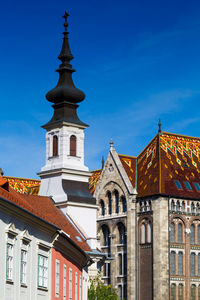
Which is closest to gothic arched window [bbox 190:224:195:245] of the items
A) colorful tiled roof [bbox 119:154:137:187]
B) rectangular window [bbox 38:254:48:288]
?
colorful tiled roof [bbox 119:154:137:187]

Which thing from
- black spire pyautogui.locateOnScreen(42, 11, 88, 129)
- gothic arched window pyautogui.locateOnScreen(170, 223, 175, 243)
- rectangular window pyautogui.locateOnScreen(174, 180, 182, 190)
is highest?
black spire pyautogui.locateOnScreen(42, 11, 88, 129)

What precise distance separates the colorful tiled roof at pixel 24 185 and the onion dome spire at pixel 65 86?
3045 cm

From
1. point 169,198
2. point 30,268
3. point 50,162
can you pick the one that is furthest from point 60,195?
point 30,268

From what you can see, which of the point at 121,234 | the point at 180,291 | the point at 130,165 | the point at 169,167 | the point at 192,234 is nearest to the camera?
the point at 180,291

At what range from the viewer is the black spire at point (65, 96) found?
82.6 m

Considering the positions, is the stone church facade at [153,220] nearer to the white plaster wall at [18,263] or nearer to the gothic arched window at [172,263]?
the gothic arched window at [172,263]

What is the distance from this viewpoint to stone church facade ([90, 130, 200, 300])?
8906 centimetres

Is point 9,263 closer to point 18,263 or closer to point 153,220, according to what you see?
point 18,263

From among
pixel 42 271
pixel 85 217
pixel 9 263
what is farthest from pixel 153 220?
pixel 9 263

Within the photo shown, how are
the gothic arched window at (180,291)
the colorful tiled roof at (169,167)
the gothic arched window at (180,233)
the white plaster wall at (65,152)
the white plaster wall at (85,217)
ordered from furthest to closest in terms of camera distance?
the colorful tiled roof at (169,167) < the gothic arched window at (180,233) < the gothic arched window at (180,291) < the white plaster wall at (65,152) < the white plaster wall at (85,217)

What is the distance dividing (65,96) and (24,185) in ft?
118

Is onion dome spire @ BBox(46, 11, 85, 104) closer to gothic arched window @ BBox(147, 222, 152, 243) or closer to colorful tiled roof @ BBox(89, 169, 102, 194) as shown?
gothic arched window @ BBox(147, 222, 152, 243)

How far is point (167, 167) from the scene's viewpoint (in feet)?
303

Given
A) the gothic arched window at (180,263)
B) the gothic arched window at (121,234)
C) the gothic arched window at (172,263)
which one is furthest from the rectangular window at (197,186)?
the gothic arched window at (121,234)
